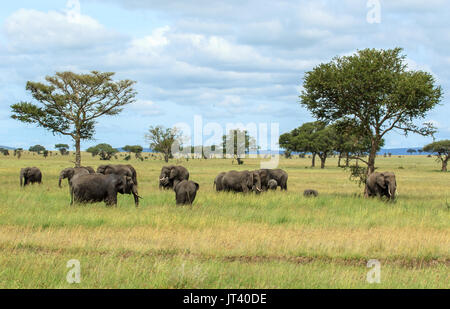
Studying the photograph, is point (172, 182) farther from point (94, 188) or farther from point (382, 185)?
point (382, 185)

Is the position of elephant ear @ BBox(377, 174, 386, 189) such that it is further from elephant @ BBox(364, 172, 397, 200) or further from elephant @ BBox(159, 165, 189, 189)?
elephant @ BBox(159, 165, 189, 189)

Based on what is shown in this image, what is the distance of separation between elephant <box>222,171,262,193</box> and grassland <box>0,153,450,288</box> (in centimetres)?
723

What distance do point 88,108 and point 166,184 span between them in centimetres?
2439

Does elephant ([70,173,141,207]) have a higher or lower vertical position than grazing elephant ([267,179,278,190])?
higher

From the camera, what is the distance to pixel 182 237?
42.5ft

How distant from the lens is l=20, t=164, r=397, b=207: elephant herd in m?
18.6

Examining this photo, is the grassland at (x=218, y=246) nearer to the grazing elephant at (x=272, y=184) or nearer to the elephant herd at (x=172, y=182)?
the elephant herd at (x=172, y=182)

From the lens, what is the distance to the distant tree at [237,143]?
4802 inches

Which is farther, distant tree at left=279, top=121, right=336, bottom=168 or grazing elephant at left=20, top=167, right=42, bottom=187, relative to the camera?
distant tree at left=279, top=121, right=336, bottom=168

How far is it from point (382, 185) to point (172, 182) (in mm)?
13217

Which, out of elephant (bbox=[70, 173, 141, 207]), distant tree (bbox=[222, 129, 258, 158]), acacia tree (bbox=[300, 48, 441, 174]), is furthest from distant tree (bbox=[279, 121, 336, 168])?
elephant (bbox=[70, 173, 141, 207])

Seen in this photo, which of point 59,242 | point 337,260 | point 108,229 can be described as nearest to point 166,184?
point 108,229

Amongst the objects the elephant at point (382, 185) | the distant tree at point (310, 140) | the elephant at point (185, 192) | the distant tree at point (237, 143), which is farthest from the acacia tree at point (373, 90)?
the distant tree at point (237, 143)

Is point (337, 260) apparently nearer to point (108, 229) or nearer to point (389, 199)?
point (108, 229)
